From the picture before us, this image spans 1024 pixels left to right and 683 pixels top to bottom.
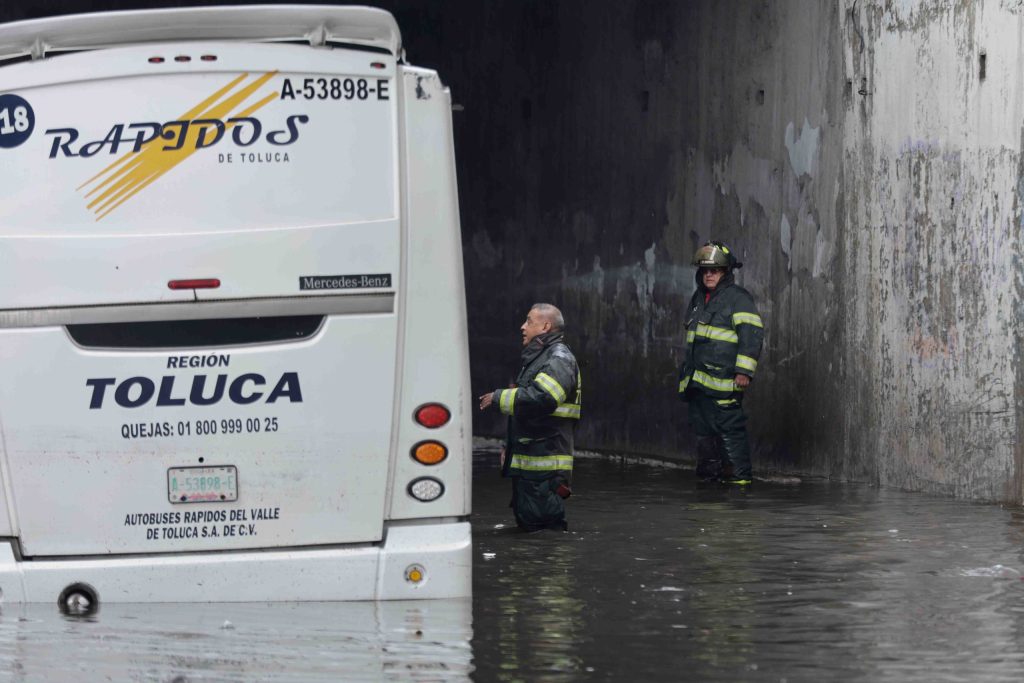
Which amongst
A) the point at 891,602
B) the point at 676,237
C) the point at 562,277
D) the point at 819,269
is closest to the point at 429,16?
the point at 562,277

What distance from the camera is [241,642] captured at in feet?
27.2

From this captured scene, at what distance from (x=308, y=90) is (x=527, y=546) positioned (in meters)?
4.25

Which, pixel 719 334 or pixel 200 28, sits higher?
pixel 200 28

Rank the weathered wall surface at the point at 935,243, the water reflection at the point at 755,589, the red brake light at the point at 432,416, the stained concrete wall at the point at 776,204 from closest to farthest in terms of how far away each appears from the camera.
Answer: the water reflection at the point at 755,589 < the red brake light at the point at 432,416 < the weathered wall surface at the point at 935,243 < the stained concrete wall at the point at 776,204

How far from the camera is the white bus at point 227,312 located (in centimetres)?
852

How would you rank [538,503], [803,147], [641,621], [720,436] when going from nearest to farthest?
[641,621], [538,503], [720,436], [803,147]

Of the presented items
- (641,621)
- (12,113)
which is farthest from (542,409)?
(12,113)

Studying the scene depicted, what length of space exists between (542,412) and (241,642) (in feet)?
13.1

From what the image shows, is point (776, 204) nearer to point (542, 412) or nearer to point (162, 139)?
point (542, 412)

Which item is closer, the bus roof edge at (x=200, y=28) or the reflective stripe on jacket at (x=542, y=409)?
the bus roof edge at (x=200, y=28)

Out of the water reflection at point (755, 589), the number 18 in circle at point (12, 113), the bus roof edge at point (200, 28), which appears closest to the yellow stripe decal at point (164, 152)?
the bus roof edge at point (200, 28)

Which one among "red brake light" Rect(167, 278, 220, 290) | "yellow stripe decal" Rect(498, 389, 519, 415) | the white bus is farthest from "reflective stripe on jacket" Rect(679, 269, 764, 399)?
"red brake light" Rect(167, 278, 220, 290)

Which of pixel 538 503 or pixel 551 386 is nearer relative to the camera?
pixel 551 386

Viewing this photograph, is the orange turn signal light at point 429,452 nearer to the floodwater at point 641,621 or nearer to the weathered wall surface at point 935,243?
the floodwater at point 641,621
